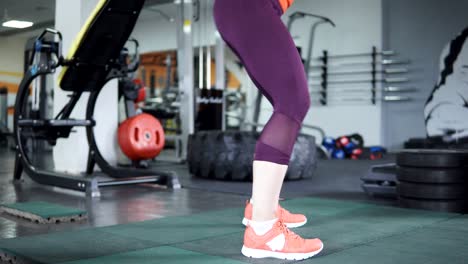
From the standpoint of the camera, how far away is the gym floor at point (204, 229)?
147 centimetres

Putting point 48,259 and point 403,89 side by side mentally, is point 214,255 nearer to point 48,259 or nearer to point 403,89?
point 48,259

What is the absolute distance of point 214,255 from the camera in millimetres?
1480

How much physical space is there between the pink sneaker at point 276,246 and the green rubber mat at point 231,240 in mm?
23

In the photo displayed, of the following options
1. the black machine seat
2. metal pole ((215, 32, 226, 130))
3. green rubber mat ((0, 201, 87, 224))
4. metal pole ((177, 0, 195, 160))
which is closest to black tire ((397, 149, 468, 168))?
green rubber mat ((0, 201, 87, 224))

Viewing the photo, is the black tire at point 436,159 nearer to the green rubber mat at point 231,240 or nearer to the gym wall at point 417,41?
the green rubber mat at point 231,240

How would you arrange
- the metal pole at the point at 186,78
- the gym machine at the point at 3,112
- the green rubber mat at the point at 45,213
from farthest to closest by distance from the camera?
the gym machine at the point at 3,112, the metal pole at the point at 186,78, the green rubber mat at the point at 45,213

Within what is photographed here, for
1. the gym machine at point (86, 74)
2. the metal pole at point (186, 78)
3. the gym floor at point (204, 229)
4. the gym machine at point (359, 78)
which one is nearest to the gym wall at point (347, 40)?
the gym machine at point (359, 78)

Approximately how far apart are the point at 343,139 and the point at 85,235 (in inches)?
202

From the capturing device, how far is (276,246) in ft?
4.72

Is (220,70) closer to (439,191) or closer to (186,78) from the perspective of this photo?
(186,78)

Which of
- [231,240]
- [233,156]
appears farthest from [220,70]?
[231,240]

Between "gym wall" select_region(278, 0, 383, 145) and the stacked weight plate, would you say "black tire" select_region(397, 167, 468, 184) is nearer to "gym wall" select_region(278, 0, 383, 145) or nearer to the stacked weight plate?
the stacked weight plate

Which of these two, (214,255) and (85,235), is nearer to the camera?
(214,255)

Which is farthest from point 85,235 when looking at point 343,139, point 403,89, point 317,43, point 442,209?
point 317,43
